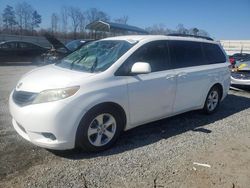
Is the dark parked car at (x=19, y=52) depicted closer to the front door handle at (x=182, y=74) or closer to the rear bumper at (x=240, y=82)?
the rear bumper at (x=240, y=82)

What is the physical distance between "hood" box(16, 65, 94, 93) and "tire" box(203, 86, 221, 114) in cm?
326

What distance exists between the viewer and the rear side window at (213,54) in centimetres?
655

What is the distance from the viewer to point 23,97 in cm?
422

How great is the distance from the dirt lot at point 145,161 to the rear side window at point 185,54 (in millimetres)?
1258

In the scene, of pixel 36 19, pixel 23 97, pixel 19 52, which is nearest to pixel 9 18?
pixel 36 19

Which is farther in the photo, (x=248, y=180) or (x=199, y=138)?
(x=199, y=138)

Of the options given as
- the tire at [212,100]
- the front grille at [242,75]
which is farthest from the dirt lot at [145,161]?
the front grille at [242,75]

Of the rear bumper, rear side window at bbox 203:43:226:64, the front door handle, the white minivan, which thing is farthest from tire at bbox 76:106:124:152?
the rear bumper

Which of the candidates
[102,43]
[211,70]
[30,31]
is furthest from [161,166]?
[30,31]

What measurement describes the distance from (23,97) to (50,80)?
452mm

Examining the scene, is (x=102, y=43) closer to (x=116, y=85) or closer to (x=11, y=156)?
(x=116, y=85)

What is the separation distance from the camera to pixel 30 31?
50.7m

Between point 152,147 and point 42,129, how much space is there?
1.75 metres

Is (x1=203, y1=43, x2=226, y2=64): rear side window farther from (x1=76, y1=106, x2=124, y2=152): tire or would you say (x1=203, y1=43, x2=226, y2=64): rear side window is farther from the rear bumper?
(x1=76, y1=106, x2=124, y2=152): tire
